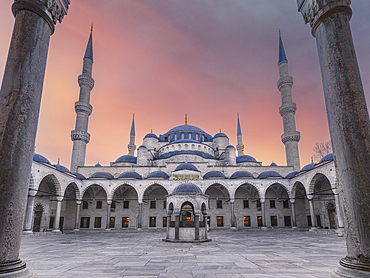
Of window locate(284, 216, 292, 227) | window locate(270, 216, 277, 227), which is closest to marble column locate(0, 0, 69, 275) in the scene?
window locate(270, 216, 277, 227)

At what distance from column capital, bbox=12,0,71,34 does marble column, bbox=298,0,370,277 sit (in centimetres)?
387

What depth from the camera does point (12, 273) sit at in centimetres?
273

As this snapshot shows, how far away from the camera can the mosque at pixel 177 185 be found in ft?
69.9

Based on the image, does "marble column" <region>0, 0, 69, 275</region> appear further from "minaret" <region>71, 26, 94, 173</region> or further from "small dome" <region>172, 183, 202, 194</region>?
"minaret" <region>71, 26, 94, 173</region>

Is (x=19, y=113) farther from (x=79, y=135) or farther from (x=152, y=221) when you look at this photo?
(x=79, y=135)

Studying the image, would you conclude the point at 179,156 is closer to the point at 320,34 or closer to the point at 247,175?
the point at 247,175

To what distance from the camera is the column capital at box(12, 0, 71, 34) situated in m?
3.36

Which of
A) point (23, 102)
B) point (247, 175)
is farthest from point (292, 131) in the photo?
point (23, 102)

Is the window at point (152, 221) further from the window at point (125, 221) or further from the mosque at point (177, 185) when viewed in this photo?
the window at point (125, 221)

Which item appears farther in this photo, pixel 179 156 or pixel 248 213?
pixel 179 156

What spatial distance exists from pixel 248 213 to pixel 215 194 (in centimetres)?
405

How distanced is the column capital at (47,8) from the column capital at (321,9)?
152 inches

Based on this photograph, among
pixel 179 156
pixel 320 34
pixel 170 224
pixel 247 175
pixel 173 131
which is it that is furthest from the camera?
pixel 173 131

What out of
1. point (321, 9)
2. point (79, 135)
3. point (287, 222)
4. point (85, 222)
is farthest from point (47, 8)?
point (287, 222)
